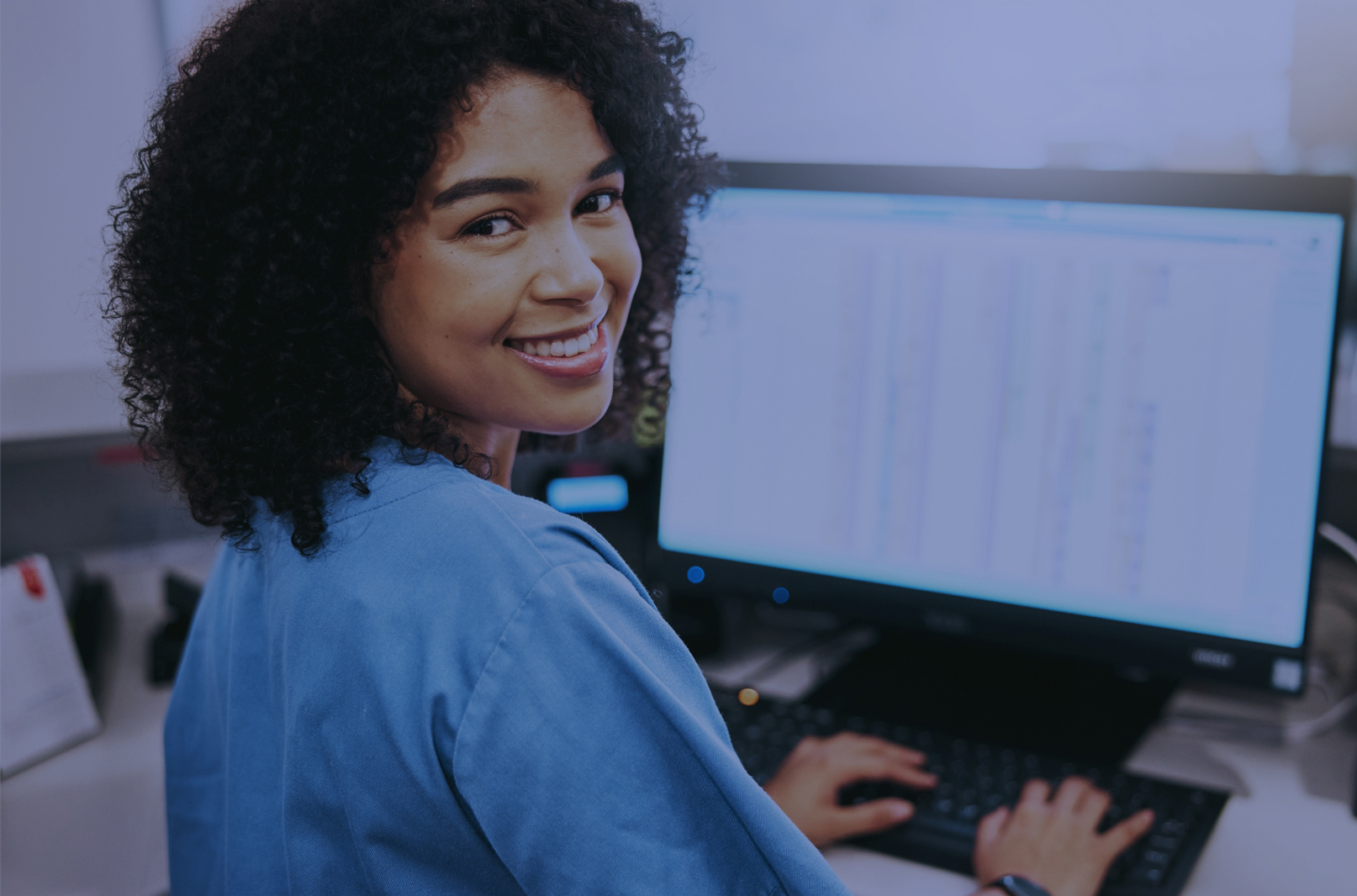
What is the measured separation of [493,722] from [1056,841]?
0.39 m

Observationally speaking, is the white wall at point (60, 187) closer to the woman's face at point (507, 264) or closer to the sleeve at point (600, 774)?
the woman's face at point (507, 264)

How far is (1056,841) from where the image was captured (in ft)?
2.11

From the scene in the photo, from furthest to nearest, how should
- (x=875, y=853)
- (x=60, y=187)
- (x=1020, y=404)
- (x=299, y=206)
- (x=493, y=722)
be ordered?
(x=60, y=187)
(x=1020, y=404)
(x=875, y=853)
(x=299, y=206)
(x=493, y=722)

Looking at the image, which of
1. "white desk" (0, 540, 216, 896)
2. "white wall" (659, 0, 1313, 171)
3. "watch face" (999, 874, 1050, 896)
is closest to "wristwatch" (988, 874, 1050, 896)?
"watch face" (999, 874, 1050, 896)

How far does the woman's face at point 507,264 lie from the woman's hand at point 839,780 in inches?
11.8

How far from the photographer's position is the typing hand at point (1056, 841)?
24.3 inches

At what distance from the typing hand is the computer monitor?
0.14m

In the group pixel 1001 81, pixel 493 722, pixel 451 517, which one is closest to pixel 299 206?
pixel 451 517

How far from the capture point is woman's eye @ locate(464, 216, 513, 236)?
1.89 feet

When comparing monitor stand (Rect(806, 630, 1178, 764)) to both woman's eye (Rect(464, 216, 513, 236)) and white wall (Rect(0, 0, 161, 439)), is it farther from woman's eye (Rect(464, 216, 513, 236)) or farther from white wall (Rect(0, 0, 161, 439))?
white wall (Rect(0, 0, 161, 439))

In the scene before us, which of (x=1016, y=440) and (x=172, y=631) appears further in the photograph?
(x=172, y=631)

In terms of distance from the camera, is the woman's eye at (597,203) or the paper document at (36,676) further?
the paper document at (36,676)

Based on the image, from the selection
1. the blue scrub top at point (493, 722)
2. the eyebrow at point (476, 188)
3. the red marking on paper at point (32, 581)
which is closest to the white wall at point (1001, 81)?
the eyebrow at point (476, 188)

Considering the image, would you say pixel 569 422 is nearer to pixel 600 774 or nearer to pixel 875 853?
pixel 600 774
